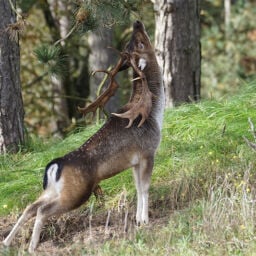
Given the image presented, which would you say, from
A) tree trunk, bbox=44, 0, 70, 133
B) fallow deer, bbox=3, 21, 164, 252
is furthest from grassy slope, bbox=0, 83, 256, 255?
tree trunk, bbox=44, 0, 70, 133

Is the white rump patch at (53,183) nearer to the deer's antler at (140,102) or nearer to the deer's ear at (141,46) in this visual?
the deer's antler at (140,102)

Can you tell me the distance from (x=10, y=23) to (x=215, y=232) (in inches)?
171

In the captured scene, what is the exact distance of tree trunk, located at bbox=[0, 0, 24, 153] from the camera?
392 inches

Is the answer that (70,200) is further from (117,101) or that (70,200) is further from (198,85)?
(117,101)

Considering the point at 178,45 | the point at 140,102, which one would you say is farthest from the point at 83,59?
the point at 140,102

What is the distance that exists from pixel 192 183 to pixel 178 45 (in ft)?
10.9

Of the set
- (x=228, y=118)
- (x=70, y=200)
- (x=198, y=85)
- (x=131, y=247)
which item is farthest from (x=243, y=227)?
(x=198, y=85)

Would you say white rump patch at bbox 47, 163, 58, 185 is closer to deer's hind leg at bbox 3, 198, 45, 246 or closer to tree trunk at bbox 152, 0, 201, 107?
deer's hind leg at bbox 3, 198, 45, 246

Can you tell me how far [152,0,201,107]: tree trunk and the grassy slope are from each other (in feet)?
3.18

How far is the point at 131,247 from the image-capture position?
6793 millimetres

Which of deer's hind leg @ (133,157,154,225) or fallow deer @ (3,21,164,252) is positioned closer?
fallow deer @ (3,21,164,252)

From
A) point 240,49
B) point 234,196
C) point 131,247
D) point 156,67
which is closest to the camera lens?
point 131,247

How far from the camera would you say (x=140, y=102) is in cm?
756

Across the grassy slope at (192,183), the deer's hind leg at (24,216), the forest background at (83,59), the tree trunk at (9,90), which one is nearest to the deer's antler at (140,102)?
the grassy slope at (192,183)
